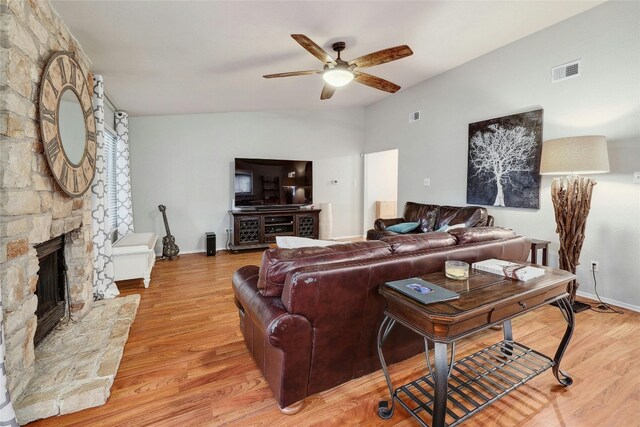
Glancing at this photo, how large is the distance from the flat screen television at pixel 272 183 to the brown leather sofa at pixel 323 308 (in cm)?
382

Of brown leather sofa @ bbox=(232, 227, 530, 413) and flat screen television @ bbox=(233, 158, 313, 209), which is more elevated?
flat screen television @ bbox=(233, 158, 313, 209)

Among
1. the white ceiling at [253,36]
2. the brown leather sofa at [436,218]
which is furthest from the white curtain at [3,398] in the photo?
the brown leather sofa at [436,218]

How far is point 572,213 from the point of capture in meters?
2.87

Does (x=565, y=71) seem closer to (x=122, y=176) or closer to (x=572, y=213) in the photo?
(x=572, y=213)

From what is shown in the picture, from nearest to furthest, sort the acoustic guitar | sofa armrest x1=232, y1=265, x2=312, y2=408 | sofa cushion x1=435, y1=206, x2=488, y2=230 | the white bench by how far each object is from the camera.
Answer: sofa armrest x1=232, y1=265, x2=312, y2=408
the white bench
sofa cushion x1=435, y1=206, x2=488, y2=230
the acoustic guitar

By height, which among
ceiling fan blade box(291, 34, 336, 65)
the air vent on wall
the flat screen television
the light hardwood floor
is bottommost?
the light hardwood floor

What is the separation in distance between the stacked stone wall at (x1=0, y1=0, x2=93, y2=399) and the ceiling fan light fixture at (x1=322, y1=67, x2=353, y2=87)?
2126mm

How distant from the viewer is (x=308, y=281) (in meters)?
1.44

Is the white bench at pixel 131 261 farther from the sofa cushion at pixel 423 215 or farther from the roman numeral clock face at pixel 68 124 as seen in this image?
the sofa cushion at pixel 423 215

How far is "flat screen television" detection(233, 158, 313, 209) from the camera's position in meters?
5.48

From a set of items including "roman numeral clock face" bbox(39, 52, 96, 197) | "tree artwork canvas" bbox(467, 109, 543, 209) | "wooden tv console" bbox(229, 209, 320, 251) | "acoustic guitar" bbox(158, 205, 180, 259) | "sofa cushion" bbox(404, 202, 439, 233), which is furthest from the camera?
"wooden tv console" bbox(229, 209, 320, 251)

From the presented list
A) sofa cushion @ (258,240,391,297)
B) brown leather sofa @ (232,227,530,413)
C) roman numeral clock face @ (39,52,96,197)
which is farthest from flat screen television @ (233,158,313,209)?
sofa cushion @ (258,240,391,297)

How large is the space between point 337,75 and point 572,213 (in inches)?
103

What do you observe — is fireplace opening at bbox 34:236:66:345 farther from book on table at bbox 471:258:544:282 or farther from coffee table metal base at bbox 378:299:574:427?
book on table at bbox 471:258:544:282
